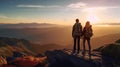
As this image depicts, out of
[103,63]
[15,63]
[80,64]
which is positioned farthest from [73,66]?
[15,63]

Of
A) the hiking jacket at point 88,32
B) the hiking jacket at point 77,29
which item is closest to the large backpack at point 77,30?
the hiking jacket at point 77,29

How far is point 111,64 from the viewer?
83.1ft

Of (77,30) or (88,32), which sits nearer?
(88,32)

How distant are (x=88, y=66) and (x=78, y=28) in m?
7.23

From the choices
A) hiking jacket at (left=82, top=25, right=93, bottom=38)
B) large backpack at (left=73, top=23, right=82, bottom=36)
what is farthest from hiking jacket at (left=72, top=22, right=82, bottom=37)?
hiking jacket at (left=82, top=25, right=93, bottom=38)

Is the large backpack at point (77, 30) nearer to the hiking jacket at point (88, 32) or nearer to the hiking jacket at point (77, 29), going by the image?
the hiking jacket at point (77, 29)

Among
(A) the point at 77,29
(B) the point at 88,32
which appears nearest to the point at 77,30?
(A) the point at 77,29

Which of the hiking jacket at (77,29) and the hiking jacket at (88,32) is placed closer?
the hiking jacket at (88,32)

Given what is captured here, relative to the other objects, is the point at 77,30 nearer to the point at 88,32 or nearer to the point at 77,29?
the point at 77,29

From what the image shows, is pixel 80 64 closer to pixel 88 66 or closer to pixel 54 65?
pixel 88 66

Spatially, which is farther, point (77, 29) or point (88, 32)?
point (77, 29)

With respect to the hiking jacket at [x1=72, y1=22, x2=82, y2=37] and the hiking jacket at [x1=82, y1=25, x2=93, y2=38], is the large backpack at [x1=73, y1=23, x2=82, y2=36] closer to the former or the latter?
the hiking jacket at [x1=72, y1=22, x2=82, y2=37]

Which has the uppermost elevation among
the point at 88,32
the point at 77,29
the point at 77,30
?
the point at 77,29

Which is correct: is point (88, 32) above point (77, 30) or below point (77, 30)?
below
